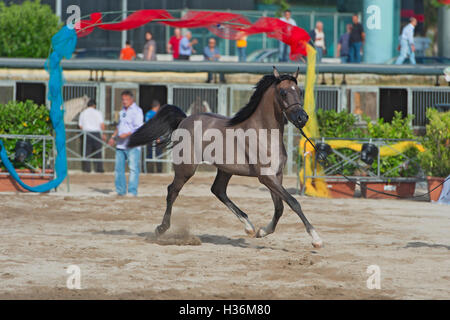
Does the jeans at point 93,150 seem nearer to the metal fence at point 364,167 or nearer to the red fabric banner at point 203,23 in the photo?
the metal fence at point 364,167

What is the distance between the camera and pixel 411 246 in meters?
10.9

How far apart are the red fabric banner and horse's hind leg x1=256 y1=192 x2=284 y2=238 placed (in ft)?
15.6

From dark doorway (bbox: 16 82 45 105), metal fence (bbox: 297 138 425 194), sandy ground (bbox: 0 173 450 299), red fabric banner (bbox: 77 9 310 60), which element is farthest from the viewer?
dark doorway (bbox: 16 82 45 105)

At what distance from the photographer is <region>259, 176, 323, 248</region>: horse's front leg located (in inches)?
398

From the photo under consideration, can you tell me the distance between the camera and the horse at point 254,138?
1032 centimetres

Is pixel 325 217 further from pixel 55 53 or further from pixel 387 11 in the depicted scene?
pixel 387 11

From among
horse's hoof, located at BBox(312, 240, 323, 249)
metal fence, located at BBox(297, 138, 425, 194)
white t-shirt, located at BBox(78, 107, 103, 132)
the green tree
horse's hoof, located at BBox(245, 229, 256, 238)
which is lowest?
horse's hoof, located at BBox(245, 229, 256, 238)

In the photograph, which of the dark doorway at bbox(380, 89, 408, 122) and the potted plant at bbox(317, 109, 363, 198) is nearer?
the potted plant at bbox(317, 109, 363, 198)

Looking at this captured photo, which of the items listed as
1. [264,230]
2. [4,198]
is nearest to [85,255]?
[264,230]

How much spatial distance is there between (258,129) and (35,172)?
783 cm

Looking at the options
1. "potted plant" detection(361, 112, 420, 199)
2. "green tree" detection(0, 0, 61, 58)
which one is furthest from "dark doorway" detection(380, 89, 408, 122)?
"green tree" detection(0, 0, 61, 58)

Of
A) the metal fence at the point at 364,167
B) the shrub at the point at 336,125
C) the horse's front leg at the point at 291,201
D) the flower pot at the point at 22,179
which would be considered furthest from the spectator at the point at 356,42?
the horse's front leg at the point at 291,201

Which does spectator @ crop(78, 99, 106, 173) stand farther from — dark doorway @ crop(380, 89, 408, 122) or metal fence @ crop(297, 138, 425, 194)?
dark doorway @ crop(380, 89, 408, 122)

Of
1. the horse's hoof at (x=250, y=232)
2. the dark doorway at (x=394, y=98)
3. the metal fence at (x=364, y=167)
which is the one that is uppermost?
the dark doorway at (x=394, y=98)
